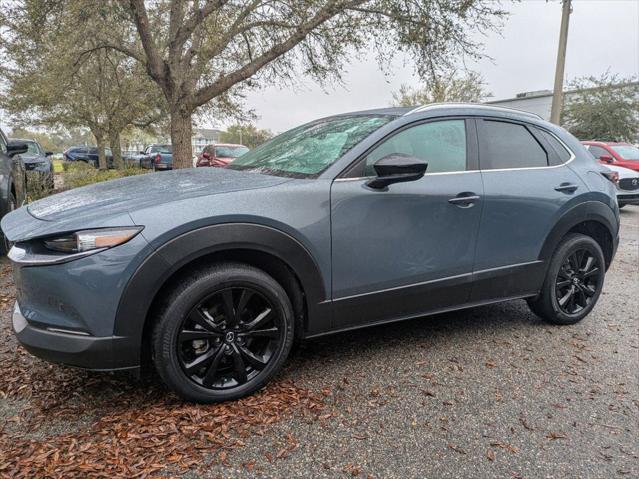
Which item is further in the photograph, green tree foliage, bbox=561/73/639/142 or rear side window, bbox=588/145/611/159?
green tree foliage, bbox=561/73/639/142

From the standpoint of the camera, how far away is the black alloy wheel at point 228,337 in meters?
2.23

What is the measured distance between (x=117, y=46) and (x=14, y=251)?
8087 mm

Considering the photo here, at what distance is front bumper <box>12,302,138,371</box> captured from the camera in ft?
6.62

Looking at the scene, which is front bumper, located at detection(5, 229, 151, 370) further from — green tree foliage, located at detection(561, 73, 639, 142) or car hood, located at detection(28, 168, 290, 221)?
green tree foliage, located at detection(561, 73, 639, 142)

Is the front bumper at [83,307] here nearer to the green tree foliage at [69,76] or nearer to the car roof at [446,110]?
the car roof at [446,110]

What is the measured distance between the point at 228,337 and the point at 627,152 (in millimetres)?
12691

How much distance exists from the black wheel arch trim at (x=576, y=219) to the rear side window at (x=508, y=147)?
442mm

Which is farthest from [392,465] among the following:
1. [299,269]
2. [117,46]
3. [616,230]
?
[117,46]

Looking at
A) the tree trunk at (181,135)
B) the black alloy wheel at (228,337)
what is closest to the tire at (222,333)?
the black alloy wheel at (228,337)

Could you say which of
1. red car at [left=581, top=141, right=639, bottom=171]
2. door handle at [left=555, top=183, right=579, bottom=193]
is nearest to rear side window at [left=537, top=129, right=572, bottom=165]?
door handle at [left=555, top=183, right=579, bottom=193]

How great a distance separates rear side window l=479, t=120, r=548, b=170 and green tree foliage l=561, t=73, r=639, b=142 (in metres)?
22.6

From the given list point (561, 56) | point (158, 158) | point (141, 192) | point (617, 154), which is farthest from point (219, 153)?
point (141, 192)

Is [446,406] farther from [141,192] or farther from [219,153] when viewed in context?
[219,153]

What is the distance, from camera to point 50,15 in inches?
273
